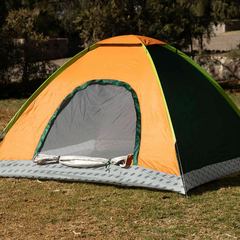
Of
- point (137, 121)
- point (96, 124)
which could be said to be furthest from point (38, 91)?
point (137, 121)

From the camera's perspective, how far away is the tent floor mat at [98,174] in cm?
430

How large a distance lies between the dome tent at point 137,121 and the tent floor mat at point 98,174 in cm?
1

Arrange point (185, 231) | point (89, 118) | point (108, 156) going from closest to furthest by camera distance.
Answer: point (185, 231)
point (108, 156)
point (89, 118)

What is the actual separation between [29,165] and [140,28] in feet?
24.7

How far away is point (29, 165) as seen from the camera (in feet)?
16.2

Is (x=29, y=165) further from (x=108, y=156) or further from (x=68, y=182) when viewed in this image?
(x=108, y=156)

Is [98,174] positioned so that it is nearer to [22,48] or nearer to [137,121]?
[137,121]

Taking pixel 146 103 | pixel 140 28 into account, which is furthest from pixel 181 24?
pixel 146 103

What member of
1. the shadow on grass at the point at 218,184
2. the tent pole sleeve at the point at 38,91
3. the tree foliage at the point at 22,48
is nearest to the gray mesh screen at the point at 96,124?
the tent pole sleeve at the point at 38,91

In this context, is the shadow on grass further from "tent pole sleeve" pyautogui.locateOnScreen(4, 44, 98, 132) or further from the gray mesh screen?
"tent pole sleeve" pyautogui.locateOnScreen(4, 44, 98, 132)

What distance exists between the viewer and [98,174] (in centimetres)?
463

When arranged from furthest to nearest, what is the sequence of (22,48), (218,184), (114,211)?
(22,48), (218,184), (114,211)

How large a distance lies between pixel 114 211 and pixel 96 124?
243cm

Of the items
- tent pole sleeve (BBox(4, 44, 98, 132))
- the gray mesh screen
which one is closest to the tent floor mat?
the gray mesh screen
